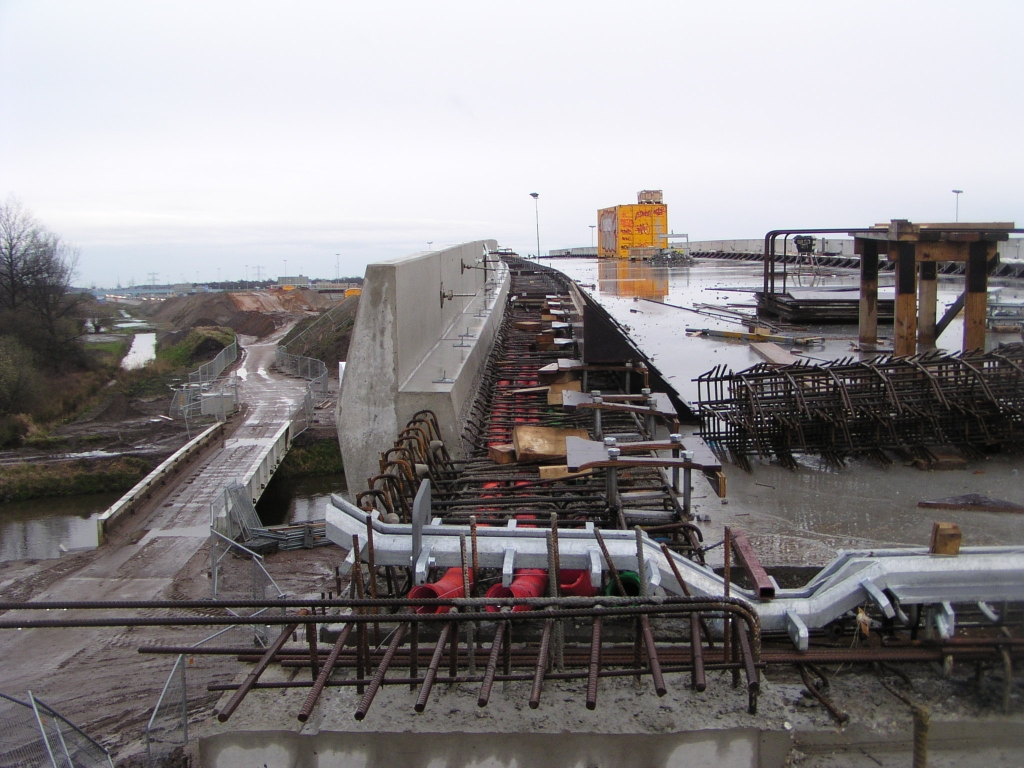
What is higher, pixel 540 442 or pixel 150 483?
pixel 540 442

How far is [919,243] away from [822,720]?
398 inches

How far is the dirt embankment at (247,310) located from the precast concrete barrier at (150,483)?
5564 cm

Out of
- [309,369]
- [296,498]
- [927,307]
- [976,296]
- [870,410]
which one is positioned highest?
[976,296]

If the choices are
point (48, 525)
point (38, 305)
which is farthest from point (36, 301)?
point (48, 525)

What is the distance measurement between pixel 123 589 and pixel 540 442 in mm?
20147

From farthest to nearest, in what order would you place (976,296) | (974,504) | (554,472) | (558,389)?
(976,296) → (558,389) → (974,504) → (554,472)

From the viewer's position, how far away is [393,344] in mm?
8164

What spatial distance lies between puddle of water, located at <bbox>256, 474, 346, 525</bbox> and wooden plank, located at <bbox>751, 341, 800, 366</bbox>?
23885 mm

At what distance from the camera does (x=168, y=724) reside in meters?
8.58

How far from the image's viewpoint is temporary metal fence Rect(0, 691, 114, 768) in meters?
5.31

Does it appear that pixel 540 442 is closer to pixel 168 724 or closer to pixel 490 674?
pixel 490 674

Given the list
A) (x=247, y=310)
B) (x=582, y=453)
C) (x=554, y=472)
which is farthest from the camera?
(x=247, y=310)

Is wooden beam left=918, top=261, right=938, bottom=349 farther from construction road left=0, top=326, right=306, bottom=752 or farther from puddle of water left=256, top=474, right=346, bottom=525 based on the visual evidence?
puddle of water left=256, top=474, right=346, bottom=525

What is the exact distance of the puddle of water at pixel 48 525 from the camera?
30.4 meters
